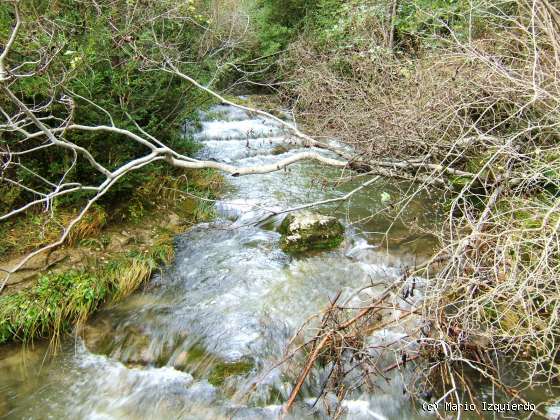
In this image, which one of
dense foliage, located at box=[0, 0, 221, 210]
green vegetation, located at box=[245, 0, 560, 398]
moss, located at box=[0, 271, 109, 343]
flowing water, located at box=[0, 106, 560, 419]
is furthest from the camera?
dense foliage, located at box=[0, 0, 221, 210]

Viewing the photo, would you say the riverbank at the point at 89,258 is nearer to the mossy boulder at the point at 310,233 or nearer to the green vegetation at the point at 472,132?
the mossy boulder at the point at 310,233

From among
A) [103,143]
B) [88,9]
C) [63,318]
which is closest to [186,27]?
[88,9]

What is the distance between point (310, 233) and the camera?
228 inches

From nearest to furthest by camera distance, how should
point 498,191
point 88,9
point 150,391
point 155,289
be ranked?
point 150,391
point 498,191
point 155,289
point 88,9

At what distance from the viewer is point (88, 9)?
5.38 metres

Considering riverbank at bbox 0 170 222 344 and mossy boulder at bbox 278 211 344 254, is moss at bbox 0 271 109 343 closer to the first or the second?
riverbank at bbox 0 170 222 344

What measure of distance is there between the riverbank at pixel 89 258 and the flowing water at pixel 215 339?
189mm

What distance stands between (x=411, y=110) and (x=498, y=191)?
1.58 meters

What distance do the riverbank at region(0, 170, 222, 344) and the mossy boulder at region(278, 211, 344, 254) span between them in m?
1.40

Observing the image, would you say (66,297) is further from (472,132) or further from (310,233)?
(472,132)

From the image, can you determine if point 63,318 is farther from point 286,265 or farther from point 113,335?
point 286,265

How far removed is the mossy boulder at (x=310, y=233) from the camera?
18.7ft

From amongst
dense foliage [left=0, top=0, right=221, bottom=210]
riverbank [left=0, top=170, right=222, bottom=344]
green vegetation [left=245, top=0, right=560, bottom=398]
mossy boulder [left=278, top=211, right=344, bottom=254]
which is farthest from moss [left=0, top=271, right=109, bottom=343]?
green vegetation [left=245, top=0, right=560, bottom=398]

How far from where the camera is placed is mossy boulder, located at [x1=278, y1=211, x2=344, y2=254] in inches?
225
